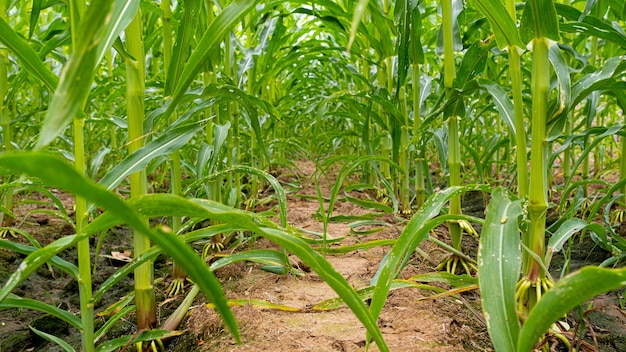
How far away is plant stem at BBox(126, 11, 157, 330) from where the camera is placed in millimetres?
972

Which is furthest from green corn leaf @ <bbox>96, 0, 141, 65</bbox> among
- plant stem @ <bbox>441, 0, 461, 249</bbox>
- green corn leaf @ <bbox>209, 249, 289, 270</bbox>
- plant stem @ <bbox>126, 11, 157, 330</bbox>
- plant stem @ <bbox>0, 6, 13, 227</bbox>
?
plant stem @ <bbox>0, 6, 13, 227</bbox>

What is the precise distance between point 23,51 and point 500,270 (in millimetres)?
765

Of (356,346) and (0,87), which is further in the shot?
(0,87)

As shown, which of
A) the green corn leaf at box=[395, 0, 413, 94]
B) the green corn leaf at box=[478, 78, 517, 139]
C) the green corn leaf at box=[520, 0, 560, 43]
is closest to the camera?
the green corn leaf at box=[520, 0, 560, 43]

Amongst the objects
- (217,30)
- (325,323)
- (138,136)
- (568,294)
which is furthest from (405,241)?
(138,136)

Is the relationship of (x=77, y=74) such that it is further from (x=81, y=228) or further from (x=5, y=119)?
(x=5, y=119)

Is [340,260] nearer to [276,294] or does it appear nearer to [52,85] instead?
[276,294]

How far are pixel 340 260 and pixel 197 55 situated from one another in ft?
2.81

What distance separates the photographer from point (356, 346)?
0.88m

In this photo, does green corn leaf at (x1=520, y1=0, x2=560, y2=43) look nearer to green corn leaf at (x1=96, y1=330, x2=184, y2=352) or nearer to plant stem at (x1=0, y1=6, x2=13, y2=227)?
green corn leaf at (x1=96, y1=330, x2=184, y2=352)

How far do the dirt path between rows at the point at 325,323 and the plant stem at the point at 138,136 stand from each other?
0.38 feet

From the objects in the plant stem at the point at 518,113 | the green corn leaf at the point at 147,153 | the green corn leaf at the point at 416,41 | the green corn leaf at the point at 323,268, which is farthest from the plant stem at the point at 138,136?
the green corn leaf at the point at 416,41

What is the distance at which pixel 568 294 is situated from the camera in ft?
1.65

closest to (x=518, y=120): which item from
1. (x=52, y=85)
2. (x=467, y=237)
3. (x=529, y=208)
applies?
(x=529, y=208)
